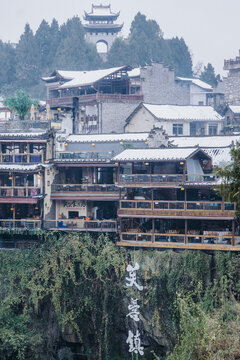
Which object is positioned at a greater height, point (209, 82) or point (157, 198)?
point (209, 82)

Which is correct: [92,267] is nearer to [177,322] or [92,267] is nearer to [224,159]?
[177,322]

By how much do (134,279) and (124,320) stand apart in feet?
9.39

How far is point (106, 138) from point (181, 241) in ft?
46.4

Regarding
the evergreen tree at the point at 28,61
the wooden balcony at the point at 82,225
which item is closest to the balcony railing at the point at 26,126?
the wooden balcony at the point at 82,225

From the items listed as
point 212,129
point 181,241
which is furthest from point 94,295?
point 212,129

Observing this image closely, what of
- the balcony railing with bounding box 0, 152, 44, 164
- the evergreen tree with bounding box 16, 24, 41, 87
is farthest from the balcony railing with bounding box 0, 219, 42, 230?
the evergreen tree with bounding box 16, 24, 41, 87

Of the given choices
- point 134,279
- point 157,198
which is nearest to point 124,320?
point 134,279

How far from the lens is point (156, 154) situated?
39.8 metres

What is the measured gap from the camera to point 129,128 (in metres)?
57.1

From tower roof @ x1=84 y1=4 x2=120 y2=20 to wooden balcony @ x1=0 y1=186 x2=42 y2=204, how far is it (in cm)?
6191

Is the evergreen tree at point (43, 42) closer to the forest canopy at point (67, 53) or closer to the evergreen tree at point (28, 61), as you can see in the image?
the forest canopy at point (67, 53)

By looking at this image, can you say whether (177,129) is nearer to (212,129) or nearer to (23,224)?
(212,129)

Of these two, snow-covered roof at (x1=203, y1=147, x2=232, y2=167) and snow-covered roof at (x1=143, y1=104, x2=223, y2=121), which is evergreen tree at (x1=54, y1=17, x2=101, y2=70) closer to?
snow-covered roof at (x1=143, y1=104, x2=223, y2=121)

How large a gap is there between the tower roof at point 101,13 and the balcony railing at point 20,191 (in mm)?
61906
